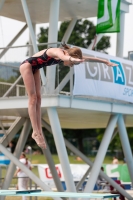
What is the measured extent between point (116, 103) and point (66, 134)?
210ft

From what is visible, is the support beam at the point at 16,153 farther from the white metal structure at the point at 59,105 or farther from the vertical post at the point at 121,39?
the vertical post at the point at 121,39

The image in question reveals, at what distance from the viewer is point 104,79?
18656mm

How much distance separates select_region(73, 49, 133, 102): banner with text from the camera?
1766 centimetres

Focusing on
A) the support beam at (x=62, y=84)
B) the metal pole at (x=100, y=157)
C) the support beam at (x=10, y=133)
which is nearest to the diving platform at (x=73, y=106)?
the support beam at (x=62, y=84)

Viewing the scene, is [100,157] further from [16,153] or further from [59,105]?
[59,105]

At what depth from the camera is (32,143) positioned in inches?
3469

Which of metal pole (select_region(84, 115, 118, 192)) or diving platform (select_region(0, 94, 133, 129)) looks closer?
diving platform (select_region(0, 94, 133, 129))

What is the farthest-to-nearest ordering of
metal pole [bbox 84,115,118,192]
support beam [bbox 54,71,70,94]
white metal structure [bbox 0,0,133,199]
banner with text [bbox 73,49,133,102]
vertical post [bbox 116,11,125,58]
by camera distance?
vertical post [bbox 116,11,125,58] → metal pole [bbox 84,115,118,192] → banner with text [bbox 73,49,133,102] → white metal structure [bbox 0,0,133,199] → support beam [bbox 54,71,70,94]

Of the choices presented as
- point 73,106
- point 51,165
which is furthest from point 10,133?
point 73,106

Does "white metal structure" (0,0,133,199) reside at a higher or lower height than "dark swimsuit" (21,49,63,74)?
higher

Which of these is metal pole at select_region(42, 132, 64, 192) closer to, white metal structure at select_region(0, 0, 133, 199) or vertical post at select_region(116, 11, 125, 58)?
white metal structure at select_region(0, 0, 133, 199)

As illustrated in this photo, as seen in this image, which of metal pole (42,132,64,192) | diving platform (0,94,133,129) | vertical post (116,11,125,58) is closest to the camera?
diving platform (0,94,133,129)

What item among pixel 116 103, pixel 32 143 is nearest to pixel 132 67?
pixel 116 103

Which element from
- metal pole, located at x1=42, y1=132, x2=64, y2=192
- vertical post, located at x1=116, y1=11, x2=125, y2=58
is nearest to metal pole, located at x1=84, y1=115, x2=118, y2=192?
metal pole, located at x1=42, y1=132, x2=64, y2=192
